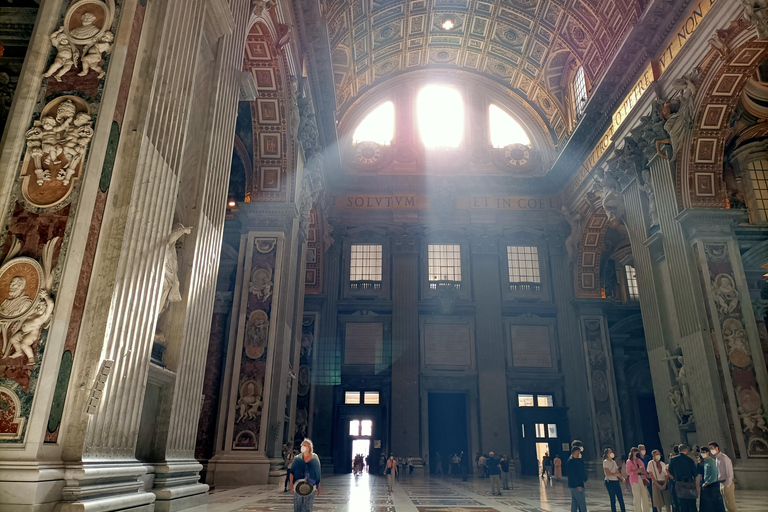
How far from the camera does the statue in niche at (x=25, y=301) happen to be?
3803 millimetres

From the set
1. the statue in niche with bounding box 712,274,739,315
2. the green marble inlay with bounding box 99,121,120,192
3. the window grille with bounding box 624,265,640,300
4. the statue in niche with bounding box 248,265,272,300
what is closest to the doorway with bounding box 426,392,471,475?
the window grille with bounding box 624,265,640,300

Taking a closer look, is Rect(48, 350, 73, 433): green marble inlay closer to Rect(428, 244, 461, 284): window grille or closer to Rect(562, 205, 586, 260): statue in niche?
Rect(428, 244, 461, 284): window grille

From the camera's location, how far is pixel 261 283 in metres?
11.7

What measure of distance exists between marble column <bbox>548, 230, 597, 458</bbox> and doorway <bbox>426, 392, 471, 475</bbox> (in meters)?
3.75

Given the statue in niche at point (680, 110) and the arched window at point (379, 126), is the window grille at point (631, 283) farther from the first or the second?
the arched window at point (379, 126)

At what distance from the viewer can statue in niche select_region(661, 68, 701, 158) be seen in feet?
38.8

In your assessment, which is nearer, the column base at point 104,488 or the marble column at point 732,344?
the column base at point 104,488

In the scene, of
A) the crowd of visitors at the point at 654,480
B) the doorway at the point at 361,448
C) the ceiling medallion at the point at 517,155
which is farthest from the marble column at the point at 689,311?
the doorway at the point at 361,448

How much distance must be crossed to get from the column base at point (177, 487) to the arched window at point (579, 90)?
54.6ft

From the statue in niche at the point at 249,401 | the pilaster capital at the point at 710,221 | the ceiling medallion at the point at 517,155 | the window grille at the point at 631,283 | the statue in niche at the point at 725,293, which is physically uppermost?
the ceiling medallion at the point at 517,155

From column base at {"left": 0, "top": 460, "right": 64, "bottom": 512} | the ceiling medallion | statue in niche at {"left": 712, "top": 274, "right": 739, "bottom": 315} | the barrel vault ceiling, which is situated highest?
the barrel vault ceiling

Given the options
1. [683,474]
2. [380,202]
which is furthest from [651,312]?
[380,202]

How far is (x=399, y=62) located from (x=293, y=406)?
14471 millimetres

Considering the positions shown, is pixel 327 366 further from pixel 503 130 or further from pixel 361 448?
pixel 503 130
